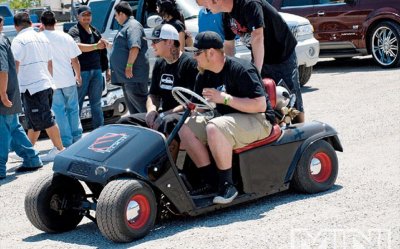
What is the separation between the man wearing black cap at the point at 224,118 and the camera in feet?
22.8

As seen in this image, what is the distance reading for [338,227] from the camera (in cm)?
644

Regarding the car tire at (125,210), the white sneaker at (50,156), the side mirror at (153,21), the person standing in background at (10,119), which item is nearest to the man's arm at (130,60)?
the white sneaker at (50,156)

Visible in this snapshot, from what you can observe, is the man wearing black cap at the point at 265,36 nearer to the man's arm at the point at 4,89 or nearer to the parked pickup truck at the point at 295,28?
the man's arm at the point at 4,89

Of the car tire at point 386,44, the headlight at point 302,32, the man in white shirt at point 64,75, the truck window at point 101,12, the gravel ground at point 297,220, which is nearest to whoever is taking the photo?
the gravel ground at point 297,220

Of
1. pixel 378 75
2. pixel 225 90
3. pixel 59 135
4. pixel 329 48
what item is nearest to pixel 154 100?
pixel 225 90

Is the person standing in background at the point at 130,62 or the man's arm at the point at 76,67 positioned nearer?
the person standing in background at the point at 130,62

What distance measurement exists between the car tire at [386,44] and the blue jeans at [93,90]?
259 inches

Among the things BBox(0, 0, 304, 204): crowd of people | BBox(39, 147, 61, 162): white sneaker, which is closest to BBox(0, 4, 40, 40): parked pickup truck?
BBox(0, 0, 304, 204): crowd of people

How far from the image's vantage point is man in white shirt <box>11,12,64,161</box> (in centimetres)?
1039

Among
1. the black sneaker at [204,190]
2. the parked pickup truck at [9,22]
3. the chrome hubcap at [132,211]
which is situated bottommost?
the parked pickup truck at [9,22]

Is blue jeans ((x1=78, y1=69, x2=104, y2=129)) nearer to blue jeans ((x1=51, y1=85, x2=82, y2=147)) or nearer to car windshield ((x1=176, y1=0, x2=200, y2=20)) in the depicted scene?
blue jeans ((x1=51, y1=85, x2=82, y2=147))

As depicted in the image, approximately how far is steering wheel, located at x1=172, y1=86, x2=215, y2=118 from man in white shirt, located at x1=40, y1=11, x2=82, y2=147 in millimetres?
3805

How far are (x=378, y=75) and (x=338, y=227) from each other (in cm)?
954

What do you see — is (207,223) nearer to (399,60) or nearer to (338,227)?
(338,227)
